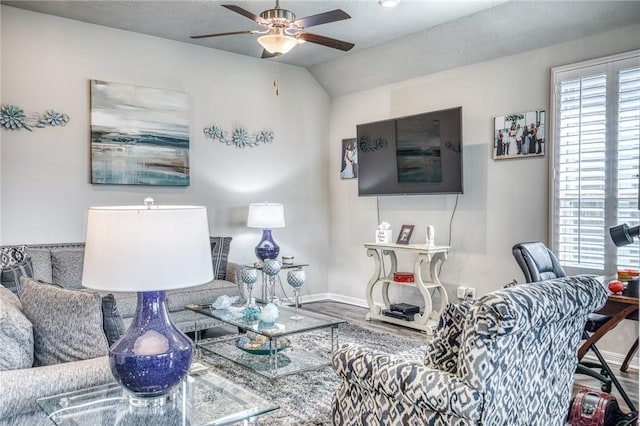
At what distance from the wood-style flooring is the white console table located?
81 millimetres

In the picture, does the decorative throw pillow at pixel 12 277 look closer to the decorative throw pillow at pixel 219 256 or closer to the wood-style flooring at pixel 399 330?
the decorative throw pillow at pixel 219 256

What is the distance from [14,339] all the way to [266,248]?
351cm

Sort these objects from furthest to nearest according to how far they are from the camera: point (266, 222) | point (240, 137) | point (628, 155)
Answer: point (240, 137)
point (266, 222)
point (628, 155)

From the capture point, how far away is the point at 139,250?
59.5 inches

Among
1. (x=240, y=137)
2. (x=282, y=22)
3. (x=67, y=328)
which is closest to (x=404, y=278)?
(x=240, y=137)

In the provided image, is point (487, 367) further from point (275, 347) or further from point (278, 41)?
point (278, 41)

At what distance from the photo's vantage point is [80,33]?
14.6 feet

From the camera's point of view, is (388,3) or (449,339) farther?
(388,3)

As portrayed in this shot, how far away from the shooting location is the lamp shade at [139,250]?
1.51 m

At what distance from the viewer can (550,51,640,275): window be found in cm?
362

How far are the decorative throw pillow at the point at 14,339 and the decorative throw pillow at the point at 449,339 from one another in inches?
59.8

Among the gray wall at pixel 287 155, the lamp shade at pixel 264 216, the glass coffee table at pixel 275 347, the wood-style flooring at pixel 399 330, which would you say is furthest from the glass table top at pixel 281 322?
the gray wall at pixel 287 155

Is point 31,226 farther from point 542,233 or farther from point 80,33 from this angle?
point 542,233

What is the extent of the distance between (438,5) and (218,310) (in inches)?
120
